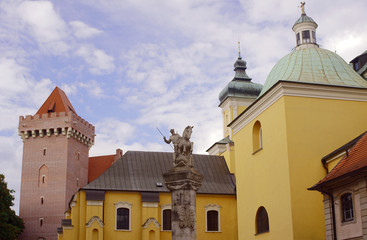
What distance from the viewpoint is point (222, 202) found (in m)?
37.5

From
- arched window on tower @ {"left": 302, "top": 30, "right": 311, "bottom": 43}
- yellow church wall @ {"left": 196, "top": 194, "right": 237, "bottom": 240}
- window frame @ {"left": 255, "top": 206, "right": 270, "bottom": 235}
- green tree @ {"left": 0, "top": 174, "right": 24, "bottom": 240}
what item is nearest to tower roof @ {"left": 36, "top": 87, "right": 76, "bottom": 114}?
green tree @ {"left": 0, "top": 174, "right": 24, "bottom": 240}

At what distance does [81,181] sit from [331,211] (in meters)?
36.0

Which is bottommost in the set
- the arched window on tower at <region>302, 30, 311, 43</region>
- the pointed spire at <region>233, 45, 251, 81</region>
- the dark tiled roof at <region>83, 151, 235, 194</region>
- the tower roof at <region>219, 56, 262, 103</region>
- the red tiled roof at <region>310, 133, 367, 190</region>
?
the red tiled roof at <region>310, 133, 367, 190</region>

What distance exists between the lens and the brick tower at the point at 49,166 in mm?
48562

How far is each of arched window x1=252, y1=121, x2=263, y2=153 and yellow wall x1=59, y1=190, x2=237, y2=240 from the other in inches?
437

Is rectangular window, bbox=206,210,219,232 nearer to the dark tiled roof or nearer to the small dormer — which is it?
the dark tiled roof

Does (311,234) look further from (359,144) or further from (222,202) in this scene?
(222,202)

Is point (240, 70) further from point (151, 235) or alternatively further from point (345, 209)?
point (345, 209)

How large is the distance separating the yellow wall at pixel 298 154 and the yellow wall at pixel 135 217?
10.6 metres

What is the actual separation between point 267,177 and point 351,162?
5.38m

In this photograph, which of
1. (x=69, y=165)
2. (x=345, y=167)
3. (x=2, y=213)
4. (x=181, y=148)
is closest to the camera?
(x=181, y=148)

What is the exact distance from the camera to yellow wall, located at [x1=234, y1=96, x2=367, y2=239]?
885 inches

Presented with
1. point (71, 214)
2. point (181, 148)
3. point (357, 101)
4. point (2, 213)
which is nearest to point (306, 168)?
point (357, 101)

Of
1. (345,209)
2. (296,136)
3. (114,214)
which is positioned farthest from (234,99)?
(345,209)
